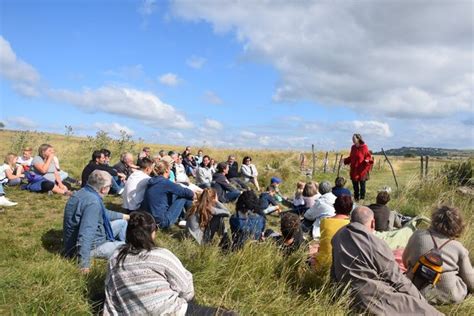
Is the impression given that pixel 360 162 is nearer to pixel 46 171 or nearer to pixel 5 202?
pixel 46 171

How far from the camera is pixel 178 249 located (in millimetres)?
5082

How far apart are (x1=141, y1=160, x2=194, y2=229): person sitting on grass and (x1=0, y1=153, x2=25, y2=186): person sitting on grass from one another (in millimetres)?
4298

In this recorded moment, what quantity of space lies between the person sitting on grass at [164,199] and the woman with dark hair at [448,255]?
148 inches

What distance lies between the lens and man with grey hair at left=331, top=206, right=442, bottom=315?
12.7 feet

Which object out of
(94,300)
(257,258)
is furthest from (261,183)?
(94,300)

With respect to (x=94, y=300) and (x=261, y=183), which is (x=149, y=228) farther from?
(x=261, y=183)

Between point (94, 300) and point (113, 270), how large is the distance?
614mm

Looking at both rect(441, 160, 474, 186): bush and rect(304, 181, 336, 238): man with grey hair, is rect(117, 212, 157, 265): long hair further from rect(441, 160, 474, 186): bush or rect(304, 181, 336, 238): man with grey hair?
rect(441, 160, 474, 186): bush

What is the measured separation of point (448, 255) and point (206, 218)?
3200 millimetres

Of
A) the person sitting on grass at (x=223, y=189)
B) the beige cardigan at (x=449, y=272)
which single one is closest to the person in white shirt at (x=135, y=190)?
the person sitting on grass at (x=223, y=189)

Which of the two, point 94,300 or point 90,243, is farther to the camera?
point 90,243

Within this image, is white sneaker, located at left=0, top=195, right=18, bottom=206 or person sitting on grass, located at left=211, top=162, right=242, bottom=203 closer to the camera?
white sneaker, located at left=0, top=195, right=18, bottom=206

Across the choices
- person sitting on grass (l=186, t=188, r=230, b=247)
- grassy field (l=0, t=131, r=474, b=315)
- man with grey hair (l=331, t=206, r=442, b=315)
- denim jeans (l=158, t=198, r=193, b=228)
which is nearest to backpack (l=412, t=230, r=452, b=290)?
man with grey hair (l=331, t=206, r=442, b=315)

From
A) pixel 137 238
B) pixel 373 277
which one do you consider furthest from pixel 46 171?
pixel 373 277
